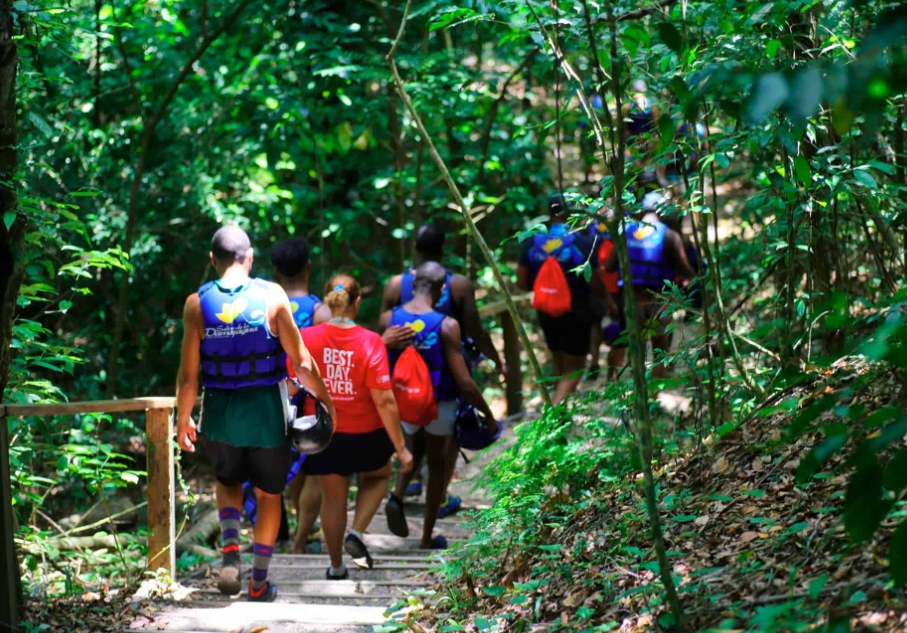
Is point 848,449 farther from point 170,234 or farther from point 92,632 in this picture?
point 170,234

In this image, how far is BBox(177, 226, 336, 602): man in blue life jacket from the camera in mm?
4891

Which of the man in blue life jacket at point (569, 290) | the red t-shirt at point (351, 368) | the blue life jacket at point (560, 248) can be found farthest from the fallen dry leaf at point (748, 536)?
the blue life jacket at point (560, 248)

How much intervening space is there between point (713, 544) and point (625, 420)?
100 centimetres

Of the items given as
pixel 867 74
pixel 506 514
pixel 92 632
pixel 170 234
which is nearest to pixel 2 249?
pixel 92 632

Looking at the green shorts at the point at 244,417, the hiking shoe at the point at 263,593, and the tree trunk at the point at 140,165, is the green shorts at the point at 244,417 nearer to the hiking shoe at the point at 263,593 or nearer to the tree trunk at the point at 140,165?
the hiking shoe at the point at 263,593

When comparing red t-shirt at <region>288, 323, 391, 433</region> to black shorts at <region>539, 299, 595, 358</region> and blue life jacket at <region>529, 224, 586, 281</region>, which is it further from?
black shorts at <region>539, 299, 595, 358</region>

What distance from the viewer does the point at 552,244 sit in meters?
7.64

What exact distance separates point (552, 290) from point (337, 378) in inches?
99.6

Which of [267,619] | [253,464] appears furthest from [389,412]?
[267,619]

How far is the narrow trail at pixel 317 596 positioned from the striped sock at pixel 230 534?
23cm

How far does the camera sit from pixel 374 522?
25.4ft

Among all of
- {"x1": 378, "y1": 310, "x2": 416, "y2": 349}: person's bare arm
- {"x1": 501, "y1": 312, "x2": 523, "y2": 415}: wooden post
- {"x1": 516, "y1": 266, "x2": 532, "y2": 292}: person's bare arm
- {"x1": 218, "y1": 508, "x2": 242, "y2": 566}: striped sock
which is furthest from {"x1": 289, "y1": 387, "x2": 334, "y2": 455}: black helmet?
{"x1": 501, "y1": 312, "x2": 523, "y2": 415}: wooden post

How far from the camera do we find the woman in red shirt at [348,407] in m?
5.50

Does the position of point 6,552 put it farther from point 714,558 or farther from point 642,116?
point 642,116
